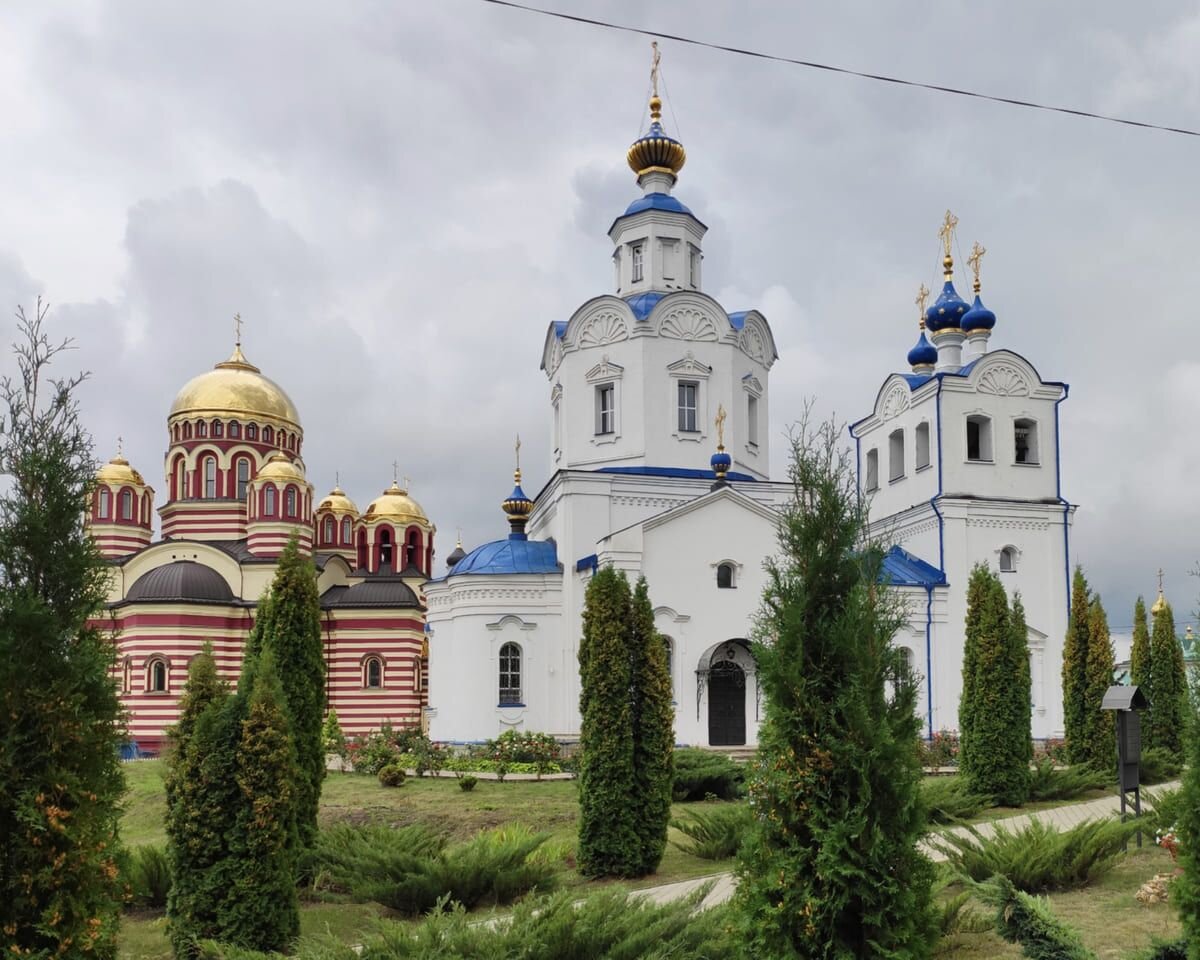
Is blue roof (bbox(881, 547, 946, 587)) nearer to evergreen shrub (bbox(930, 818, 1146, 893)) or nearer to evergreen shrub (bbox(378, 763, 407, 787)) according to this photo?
evergreen shrub (bbox(378, 763, 407, 787))

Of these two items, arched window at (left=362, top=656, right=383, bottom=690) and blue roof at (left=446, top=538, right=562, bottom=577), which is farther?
arched window at (left=362, top=656, right=383, bottom=690)

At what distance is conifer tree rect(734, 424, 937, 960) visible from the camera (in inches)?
248

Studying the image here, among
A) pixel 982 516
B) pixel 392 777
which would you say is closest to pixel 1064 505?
pixel 982 516

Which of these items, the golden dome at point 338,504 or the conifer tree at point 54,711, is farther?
the golden dome at point 338,504

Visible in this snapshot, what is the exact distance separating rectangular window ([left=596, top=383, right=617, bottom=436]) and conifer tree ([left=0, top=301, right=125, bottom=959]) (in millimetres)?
18096

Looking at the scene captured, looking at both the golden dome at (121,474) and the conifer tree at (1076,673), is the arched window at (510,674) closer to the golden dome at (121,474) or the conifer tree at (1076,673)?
the conifer tree at (1076,673)

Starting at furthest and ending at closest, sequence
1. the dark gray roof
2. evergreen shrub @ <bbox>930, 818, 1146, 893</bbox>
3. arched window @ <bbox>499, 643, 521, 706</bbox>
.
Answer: the dark gray roof → arched window @ <bbox>499, 643, 521, 706</bbox> → evergreen shrub @ <bbox>930, 818, 1146, 893</bbox>

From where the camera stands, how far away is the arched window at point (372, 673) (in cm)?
3198

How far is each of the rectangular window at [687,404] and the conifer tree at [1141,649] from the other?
945cm

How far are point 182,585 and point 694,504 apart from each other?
1534cm

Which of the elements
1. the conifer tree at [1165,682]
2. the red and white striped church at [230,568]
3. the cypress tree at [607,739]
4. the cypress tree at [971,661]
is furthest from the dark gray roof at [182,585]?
the conifer tree at [1165,682]

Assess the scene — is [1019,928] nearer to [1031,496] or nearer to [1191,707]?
[1191,707]

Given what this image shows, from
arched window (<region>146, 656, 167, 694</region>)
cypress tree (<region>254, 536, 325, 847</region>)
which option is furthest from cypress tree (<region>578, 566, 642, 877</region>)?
arched window (<region>146, 656, 167, 694</region>)

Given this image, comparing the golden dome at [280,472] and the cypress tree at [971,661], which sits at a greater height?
the golden dome at [280,472]
